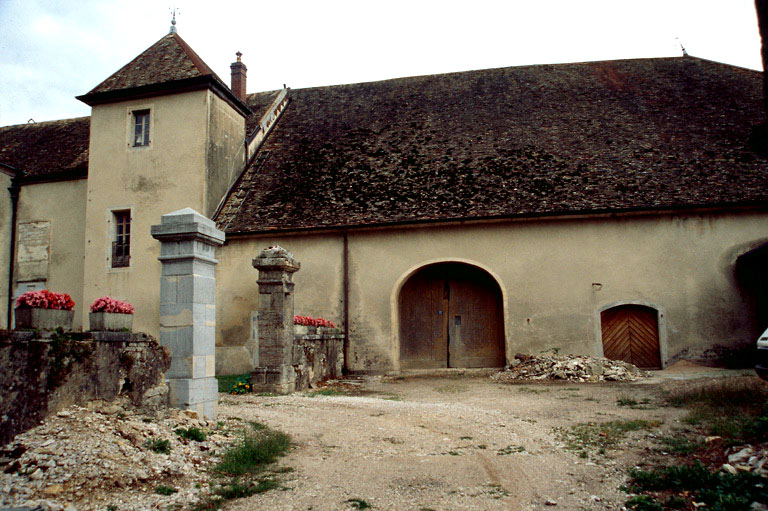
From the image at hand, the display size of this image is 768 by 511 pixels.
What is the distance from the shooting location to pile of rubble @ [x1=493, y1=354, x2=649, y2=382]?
39.4 feet

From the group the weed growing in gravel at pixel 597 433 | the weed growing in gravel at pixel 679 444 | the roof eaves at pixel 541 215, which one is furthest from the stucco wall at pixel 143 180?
the weed growing in gravel at pixel 679 444

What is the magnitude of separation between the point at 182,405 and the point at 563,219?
10.5 metres

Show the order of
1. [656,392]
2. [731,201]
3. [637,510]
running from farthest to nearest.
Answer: [731,201]
[656,392]
[637,510]

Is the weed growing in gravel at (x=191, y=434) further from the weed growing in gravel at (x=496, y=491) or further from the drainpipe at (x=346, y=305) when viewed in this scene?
the drainpipe at (x=346, y=305)

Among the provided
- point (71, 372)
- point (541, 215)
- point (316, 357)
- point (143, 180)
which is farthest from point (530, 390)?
point (143, 180)

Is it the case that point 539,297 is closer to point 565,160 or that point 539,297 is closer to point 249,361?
point 565,160

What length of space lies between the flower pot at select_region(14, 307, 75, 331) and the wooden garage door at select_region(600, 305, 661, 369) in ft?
40.1

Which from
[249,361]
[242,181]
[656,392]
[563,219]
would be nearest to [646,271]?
[563,219]

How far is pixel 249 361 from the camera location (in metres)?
15.0

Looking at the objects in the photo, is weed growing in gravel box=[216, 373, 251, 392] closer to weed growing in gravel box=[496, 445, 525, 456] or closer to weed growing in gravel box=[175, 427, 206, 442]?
weed growing in gravel box=[175, 427, 206, 442]

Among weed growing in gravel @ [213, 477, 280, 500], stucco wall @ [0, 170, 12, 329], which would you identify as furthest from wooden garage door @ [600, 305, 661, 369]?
stucco wall @ [0, 170, 12, 329]

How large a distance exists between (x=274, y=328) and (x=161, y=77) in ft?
32.6

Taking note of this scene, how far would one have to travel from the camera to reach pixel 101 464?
4773 millimetres

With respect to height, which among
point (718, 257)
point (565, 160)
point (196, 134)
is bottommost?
point (718, 257)
